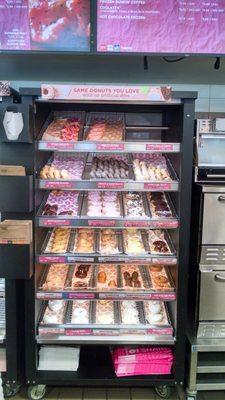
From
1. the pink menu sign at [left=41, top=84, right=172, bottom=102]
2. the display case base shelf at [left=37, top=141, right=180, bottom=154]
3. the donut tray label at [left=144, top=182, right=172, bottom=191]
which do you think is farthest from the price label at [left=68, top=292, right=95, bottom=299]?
the pink menu sign at [left=41, top=84, right=172, bottom=102]

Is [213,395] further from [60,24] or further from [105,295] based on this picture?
[60,24]

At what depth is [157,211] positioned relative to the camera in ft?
Result: 7.85

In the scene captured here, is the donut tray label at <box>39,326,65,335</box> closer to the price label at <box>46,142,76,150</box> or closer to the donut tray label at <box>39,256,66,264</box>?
the donut tray label at <box>39,256,66,264</box>

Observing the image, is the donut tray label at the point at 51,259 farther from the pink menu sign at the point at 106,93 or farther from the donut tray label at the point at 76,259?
the pink menu sign at the point at 106,93

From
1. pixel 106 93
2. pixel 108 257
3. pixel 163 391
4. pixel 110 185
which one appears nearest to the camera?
pixel 106 93

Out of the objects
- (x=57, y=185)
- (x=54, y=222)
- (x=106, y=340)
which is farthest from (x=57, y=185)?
(x=106, y=340)

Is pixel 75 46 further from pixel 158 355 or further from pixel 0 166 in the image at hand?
pixel 158 355

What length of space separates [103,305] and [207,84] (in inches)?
78.7

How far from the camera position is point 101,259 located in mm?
2322

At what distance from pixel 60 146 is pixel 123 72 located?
112 cm

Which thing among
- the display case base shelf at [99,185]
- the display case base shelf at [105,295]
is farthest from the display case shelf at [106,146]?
the display case base shelf at [105,295]

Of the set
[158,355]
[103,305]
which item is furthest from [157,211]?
[158,355]

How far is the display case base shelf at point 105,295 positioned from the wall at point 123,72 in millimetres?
1607

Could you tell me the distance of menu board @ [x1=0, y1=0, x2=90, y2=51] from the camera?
2406 millimetres
